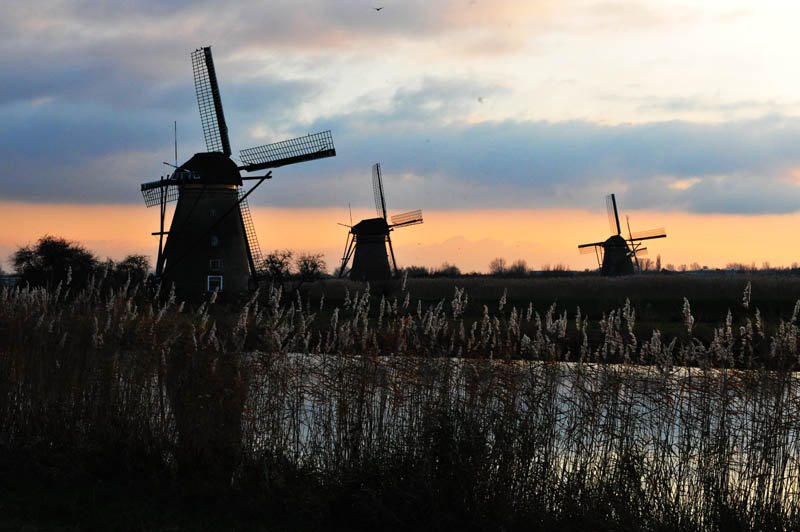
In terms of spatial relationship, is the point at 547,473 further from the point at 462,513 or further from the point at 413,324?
the point at 413,324

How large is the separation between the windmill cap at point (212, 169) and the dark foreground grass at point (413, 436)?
76.4 ft

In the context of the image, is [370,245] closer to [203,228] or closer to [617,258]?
[617,258]

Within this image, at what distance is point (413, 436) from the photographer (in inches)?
311

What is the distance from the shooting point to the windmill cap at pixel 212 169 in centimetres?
3209

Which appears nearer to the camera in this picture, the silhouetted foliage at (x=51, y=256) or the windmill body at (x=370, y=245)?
the silhouetted foliage at (x=51, y=256)

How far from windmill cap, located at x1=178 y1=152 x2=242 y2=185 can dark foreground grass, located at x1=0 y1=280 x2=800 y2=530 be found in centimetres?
2329

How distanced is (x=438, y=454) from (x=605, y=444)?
138 centimetres

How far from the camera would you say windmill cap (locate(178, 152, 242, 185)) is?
32.1m

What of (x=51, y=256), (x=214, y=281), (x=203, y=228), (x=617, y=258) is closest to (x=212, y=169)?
(x=203, y=228)

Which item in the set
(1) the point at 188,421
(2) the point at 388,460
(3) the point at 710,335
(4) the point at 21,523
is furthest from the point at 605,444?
(3) the point at 710,335

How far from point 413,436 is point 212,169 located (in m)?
25.7

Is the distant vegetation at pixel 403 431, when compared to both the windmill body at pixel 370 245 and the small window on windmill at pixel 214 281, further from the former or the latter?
the windmill body at pixel 370 245

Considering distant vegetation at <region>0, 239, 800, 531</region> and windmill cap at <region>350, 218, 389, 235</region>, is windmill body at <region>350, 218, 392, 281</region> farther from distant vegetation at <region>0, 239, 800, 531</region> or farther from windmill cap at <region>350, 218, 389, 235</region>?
distant vegetation at <region>0, 239, 800, 531</region>

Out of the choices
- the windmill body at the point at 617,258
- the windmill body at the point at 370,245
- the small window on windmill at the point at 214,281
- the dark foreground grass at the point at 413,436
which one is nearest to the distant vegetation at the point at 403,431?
the dark foreground grass at the point at 413,436
